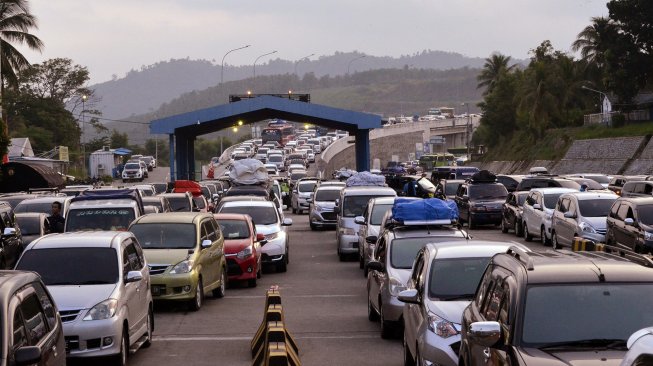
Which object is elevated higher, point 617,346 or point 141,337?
point 617,346

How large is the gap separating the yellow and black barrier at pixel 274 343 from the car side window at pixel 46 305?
193cm

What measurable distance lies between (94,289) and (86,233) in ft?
6.75

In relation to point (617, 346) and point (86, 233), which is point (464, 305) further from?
point (86, 233)

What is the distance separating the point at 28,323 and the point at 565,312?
4.19m

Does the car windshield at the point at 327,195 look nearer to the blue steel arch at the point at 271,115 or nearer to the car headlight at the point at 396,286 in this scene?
the blue steel arch at the point at 271,115

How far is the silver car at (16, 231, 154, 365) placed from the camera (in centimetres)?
1327

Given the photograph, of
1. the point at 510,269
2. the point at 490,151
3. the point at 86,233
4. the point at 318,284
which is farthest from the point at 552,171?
the point at 510,269

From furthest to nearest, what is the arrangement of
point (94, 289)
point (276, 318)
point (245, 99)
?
1. point (245, 99)
2. point (94, 289)
3. point (276, 318)

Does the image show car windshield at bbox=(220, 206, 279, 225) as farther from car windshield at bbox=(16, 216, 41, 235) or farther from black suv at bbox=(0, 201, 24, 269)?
black suv at bbox=(0, 201, 24, 269)

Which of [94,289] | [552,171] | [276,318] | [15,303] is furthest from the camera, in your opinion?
[552,171]

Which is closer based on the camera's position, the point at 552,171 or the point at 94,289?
the point at 94,289

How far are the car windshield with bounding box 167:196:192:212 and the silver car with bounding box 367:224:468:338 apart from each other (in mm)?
16912

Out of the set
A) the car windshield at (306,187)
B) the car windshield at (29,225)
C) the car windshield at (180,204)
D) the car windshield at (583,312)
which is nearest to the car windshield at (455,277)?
the car windshield at (583,312)

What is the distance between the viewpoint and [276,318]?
42.7 ft
